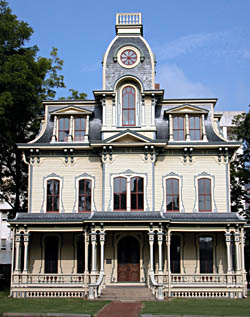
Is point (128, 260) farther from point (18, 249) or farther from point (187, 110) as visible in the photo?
point (187, 110)

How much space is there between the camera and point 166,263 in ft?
89.4

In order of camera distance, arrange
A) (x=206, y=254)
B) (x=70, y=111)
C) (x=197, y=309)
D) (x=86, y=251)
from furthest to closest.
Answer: (x=70, y=111)
(x=206, y=254)
(x=86, y=251)
(x=197, y=309)

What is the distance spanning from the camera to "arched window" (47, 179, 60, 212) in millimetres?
28484

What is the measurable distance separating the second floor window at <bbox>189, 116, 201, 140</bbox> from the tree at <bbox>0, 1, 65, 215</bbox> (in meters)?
11.0

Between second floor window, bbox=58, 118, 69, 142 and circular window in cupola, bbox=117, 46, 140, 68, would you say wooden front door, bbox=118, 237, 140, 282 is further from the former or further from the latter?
circular window in cupola, bbox=117, 46, 140, 68

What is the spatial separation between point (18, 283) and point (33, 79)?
14.2 meters

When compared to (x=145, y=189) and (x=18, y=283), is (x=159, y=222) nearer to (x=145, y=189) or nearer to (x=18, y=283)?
(x=145, y=189)

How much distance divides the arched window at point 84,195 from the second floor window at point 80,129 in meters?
2.79

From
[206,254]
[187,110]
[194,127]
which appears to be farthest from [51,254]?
[187,110]

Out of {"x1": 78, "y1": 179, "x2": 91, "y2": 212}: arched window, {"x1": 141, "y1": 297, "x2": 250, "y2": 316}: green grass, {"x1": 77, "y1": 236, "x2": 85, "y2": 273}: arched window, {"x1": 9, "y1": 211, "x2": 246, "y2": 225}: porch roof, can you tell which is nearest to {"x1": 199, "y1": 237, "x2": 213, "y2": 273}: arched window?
{"x1": 9, "y1": 211, "x2": 246, "y2": 225}: porch roof

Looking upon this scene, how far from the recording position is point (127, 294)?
24703 millimetres

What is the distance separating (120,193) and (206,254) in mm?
6201

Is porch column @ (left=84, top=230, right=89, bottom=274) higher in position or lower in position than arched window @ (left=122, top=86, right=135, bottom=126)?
lower

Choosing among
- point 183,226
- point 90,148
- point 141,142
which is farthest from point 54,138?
point 183,226
